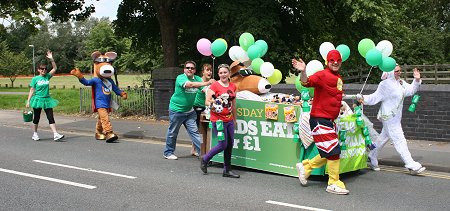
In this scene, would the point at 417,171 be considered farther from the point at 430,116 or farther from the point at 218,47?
the point at 218,47

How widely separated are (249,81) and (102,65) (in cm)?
469

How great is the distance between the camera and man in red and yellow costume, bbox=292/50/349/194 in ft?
20.3

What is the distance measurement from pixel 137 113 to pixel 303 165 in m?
10.3

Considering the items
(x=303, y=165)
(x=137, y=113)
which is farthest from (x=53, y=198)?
(x=137, y=113)

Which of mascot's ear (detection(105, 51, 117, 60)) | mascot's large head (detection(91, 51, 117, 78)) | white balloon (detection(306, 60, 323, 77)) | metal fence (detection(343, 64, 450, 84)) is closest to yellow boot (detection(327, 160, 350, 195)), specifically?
white balloon (detection(306, 60, 323, 77))

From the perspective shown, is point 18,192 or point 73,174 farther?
point 73,174

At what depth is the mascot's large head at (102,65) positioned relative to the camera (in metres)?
11.1

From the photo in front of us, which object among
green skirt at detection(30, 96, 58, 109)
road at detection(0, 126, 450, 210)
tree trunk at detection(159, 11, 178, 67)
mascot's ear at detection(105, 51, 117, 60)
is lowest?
road at detection(0, 126, 450, 210)

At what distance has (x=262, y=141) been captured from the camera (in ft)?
24.6

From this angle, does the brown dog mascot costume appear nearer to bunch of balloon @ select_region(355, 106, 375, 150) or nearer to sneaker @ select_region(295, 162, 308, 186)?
sneaker @ select_region(295, 162, 308, 186)

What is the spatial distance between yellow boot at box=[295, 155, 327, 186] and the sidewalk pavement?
7.36 feet

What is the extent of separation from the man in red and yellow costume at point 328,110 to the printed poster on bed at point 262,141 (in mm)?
726

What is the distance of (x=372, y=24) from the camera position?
15.9 meters

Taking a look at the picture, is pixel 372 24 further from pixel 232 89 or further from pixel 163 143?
pixel 232 89
